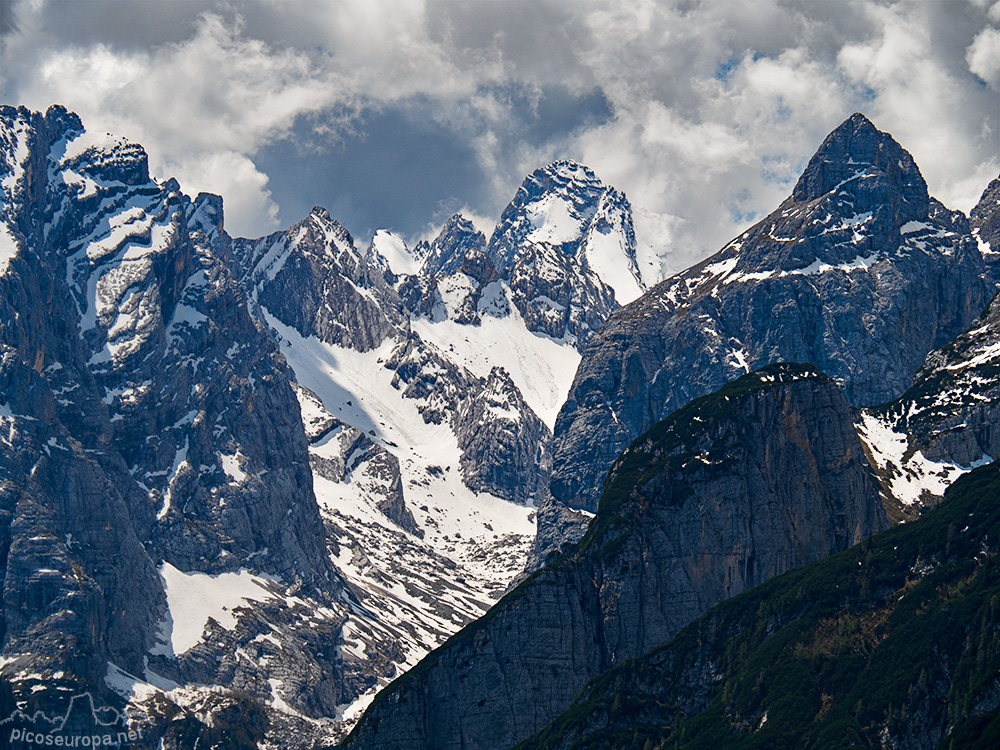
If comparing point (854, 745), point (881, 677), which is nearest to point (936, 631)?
point (881, 677)

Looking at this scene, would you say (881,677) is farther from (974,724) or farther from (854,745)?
A: (974,724)

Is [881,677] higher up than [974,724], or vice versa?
[881,677]

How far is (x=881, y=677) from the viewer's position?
653 ft

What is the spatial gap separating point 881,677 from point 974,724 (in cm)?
3147

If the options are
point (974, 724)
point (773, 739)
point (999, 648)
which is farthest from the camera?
point (773, 739)

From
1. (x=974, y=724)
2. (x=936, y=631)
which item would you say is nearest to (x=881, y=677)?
(x=936, y=631)

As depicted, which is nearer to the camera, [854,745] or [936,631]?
[854,745]

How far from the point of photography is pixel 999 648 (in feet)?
601

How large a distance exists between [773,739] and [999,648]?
30.9m

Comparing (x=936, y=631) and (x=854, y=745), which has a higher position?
(x=936, y=631)

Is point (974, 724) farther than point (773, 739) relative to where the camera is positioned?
No

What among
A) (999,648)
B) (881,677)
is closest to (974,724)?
(999,648)

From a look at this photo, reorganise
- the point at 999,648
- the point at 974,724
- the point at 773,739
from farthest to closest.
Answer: the point at 773,739
the point at 999,648
the point at 974,724

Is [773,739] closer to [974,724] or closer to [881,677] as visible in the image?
[881,677]
